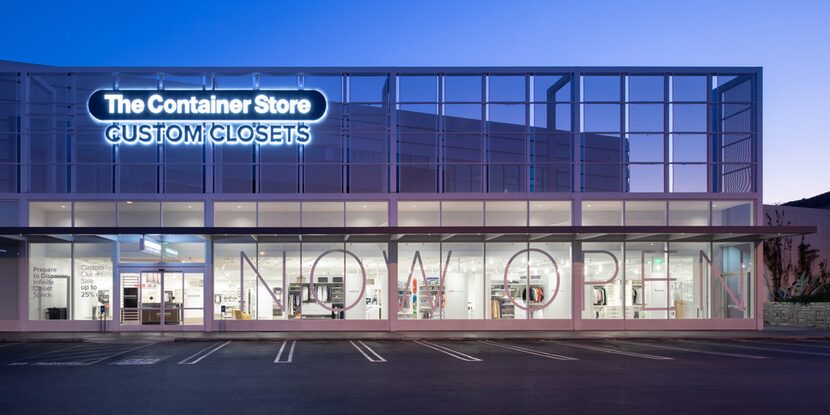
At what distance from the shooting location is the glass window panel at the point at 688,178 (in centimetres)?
3069

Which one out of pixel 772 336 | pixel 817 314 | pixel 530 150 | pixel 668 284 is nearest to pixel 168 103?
pixel 530 150

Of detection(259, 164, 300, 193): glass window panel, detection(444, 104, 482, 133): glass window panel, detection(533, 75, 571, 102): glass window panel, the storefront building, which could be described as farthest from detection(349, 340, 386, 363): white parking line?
detection(533, 75, 571, 102): glass window panel

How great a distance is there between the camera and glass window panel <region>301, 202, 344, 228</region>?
3006cm

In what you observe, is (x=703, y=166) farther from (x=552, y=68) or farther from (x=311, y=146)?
(x=311, y=146)

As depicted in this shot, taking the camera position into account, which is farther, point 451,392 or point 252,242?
point 252,242

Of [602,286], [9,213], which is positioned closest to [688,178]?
[602,286]

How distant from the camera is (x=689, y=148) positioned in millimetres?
30906

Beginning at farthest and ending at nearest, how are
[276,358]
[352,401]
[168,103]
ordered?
[168,103] → [276,358] → [352,401]

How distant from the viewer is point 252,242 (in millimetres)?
30078

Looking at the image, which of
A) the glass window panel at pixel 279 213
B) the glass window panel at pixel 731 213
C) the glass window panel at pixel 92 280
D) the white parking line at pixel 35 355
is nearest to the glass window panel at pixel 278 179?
the glass window panel at pixel 279 213

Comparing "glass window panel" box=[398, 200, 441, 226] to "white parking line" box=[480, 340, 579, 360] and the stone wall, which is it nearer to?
"white parking line" box=[480, 340, 579, 360]

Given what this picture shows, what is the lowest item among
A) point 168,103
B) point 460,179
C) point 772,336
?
point 772,336

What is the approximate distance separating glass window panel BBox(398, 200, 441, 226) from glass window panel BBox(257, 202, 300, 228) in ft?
13.1

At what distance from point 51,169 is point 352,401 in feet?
72.0
